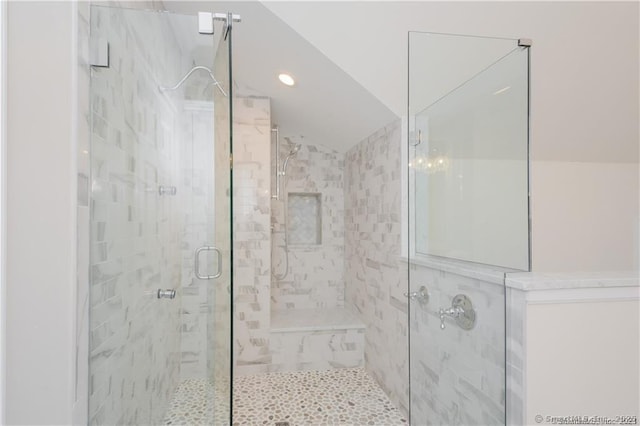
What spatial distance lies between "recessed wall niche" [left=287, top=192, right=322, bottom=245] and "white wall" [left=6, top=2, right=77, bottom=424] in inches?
111

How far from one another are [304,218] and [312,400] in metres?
1.96

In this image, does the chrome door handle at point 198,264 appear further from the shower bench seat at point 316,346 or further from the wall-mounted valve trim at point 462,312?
the shower bench seat at point 316,346

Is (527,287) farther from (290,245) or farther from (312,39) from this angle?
(290,245)

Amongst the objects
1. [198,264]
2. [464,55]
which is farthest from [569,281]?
[198,264]

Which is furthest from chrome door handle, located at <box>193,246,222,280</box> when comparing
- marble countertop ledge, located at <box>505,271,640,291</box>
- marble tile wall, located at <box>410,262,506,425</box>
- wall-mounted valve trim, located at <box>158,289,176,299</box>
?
marble countertop ledge, located at <box>505,271,640,291</box>

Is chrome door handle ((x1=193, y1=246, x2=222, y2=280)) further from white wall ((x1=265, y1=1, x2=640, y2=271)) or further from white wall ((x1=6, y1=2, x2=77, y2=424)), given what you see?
white wall ((x1=265, y1=1, x2=640, y2=271))

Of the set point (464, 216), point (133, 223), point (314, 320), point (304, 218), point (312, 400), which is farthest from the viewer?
point (304, 218)

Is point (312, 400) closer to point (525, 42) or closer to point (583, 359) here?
point (583, 359)

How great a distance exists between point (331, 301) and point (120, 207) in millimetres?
2721

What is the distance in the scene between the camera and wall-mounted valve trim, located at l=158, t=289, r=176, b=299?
60.2 inches

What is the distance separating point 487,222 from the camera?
161 cm

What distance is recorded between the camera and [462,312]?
1.51m

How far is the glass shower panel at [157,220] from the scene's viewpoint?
1.28 meters

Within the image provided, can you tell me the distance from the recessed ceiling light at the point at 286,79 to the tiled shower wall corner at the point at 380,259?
768mm
